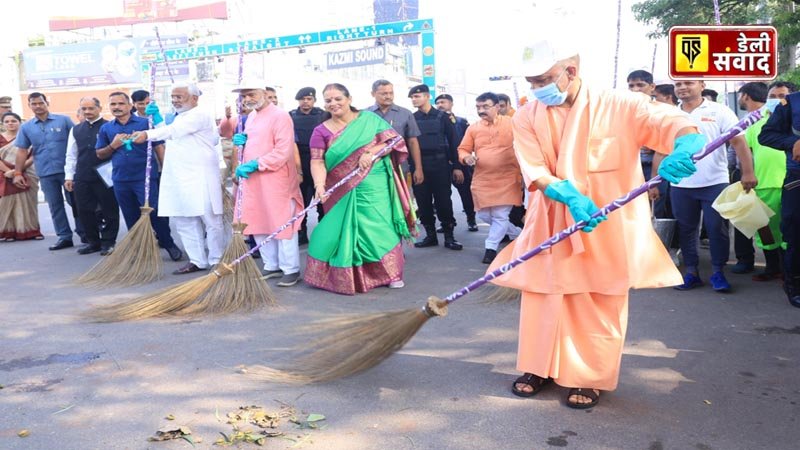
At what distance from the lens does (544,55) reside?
126 inches

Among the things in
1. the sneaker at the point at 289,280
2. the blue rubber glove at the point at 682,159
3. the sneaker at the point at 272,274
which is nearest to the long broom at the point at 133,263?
the sneaker at the point at 272,274

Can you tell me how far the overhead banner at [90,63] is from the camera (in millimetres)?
35406

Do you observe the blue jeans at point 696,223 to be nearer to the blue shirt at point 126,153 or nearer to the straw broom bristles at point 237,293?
the straw broom bristles at point 237,293

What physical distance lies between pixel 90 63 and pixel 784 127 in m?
37.4

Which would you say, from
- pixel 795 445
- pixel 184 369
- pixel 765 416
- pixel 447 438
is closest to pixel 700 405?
pixel 765 416

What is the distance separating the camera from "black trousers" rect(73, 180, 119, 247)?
7.82 meters

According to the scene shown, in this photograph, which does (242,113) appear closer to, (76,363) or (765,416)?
(76,363)

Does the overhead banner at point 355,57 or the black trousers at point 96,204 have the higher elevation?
the overhead banner at point 355,57

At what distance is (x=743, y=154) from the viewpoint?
15.8ft

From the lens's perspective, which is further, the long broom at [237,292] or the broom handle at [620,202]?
the long broom at [237,292]

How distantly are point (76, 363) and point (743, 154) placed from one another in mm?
4357

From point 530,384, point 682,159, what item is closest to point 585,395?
point 530,384

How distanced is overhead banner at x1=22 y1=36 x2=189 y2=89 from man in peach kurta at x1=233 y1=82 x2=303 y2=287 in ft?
100

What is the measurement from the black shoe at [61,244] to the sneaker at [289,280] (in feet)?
12.4
